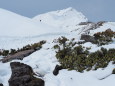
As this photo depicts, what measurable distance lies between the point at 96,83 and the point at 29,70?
2.85 meters

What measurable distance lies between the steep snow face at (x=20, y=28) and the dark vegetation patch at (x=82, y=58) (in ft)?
45.7

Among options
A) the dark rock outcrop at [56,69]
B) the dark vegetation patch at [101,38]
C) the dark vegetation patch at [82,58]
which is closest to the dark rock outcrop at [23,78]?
the dark rock outcrop at [56,69]

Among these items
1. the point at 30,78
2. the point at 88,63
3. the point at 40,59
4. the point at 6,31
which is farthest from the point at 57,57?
the point at 6,31

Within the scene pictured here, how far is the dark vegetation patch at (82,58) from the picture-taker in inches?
511

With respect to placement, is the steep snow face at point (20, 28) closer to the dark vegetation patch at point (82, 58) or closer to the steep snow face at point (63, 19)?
the dark vegetation patch at point (82, 58)

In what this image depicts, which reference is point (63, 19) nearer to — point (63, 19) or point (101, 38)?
point (63, 19)

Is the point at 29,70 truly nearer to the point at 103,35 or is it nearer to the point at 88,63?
the point at 88,63

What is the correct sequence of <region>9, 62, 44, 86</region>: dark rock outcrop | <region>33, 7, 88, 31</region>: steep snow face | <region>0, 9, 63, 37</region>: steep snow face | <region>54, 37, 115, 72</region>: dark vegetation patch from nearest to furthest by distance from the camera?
<region>9, 62, 44, 86</region>: dark rock outcrop < <region>54, 37, 115, 72</region>: dark vegetation patch < <region>0, 9, 63, 37</region>: steep snow face < <region>33, 7, 88, 31</region>: steep snow face

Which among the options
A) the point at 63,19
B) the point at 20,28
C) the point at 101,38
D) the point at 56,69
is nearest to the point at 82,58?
the point at 56,69

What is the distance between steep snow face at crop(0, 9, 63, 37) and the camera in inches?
1164

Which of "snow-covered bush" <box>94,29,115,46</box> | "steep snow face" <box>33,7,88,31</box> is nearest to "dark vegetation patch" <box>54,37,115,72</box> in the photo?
"snow-covered bush" <box>94,29,115,46</box>

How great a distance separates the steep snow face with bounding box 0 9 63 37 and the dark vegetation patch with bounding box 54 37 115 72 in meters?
13.9

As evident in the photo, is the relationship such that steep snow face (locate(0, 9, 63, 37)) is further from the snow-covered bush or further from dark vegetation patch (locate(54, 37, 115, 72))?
dark vegetation patch (locate(54, 37, 115, 72))

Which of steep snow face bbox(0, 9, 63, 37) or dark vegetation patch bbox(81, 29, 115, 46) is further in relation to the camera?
steep snow face bbox(0, 9, 63, 37)
